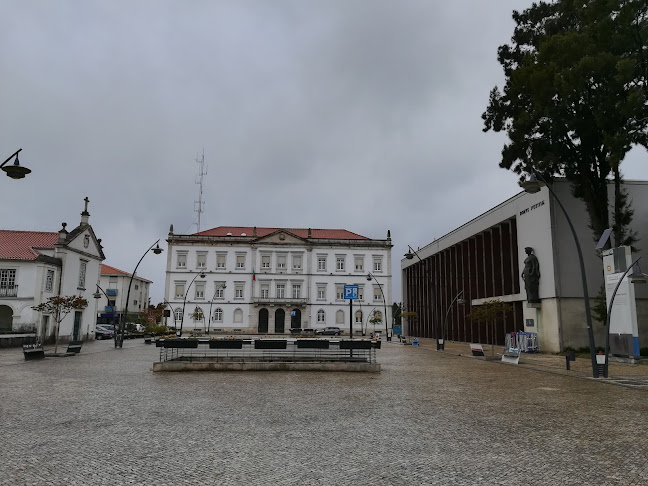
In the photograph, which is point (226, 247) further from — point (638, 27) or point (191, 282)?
point (638, 27)

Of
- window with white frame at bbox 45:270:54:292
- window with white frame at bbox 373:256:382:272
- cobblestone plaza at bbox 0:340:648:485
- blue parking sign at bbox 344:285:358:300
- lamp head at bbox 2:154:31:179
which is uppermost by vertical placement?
window with white frame at bbox 373:256:382:272

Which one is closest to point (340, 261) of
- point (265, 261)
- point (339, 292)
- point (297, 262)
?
point (339, 292)

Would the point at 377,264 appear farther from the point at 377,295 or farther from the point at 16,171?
the point at 16,171

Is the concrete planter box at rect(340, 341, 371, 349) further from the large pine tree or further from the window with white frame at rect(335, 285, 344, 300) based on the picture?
the window with white frame at rect(335, 285, 344, 300)

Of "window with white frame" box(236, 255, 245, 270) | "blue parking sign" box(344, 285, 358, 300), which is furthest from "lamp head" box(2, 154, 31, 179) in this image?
"window with white frame" box(236, 255, 245, 270)

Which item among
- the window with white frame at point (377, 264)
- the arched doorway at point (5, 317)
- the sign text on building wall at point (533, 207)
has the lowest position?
the arched doorway at point (5, 317)

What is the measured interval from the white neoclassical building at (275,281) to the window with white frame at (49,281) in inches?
1230

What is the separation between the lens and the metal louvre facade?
3625 centimetres

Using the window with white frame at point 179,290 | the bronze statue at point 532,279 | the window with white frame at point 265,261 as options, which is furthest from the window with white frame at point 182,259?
the bronze statue at point 532,279

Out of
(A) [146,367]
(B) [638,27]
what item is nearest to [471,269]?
(B) [638,27]

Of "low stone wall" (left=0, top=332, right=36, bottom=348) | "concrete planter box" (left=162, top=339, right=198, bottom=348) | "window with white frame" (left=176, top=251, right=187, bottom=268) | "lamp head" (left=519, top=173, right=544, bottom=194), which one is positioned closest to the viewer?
"lamp head" (left=519, top=173, right=544, bottom=194)

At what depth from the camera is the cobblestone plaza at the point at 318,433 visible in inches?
220

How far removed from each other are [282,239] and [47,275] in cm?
3796

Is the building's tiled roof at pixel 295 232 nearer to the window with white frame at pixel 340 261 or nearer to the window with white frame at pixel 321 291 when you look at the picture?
the window with white frame at pixel 340 261
